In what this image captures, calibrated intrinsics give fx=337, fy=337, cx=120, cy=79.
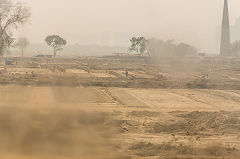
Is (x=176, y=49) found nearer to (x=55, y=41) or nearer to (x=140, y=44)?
(x=140, y=44)

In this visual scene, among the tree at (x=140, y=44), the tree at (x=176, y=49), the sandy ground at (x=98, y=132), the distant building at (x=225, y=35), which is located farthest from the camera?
the distant building at (x=225, y=35)

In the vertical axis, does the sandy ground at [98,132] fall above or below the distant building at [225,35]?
below

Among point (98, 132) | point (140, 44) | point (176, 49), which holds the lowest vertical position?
point (98, 132)

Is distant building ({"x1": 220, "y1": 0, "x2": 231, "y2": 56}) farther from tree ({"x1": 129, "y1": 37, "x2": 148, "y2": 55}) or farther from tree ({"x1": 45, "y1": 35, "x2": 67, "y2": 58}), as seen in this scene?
tree ({"x1": 45, "y1": 35, "x2": 67, "y2": 58})

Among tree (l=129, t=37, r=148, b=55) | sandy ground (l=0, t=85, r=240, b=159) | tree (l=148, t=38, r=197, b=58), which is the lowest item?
sandy ground (l=0, t=85, r=240, b=159)

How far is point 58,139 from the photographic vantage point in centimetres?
1395

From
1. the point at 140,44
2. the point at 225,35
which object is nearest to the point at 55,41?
the point at 140,44

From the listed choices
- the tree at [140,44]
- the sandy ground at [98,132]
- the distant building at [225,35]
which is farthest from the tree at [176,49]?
the distant building at [225,35]

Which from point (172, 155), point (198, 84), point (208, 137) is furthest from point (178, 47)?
point (172, 155)

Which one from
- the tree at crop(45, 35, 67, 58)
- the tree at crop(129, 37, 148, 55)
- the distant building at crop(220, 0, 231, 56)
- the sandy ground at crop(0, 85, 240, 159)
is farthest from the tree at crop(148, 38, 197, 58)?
the distant building at crop(220, 0, 231, 56)

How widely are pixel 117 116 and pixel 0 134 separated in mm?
9694

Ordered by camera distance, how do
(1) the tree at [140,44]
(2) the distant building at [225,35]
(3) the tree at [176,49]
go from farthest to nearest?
(2) the distant building at [225,35], (1) the tree at [140,44], (3) the tree at [176,49]

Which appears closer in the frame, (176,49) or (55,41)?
(176,49)

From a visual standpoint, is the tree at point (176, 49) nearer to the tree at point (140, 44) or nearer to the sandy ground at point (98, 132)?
the sandy ground at point (98, 132)
